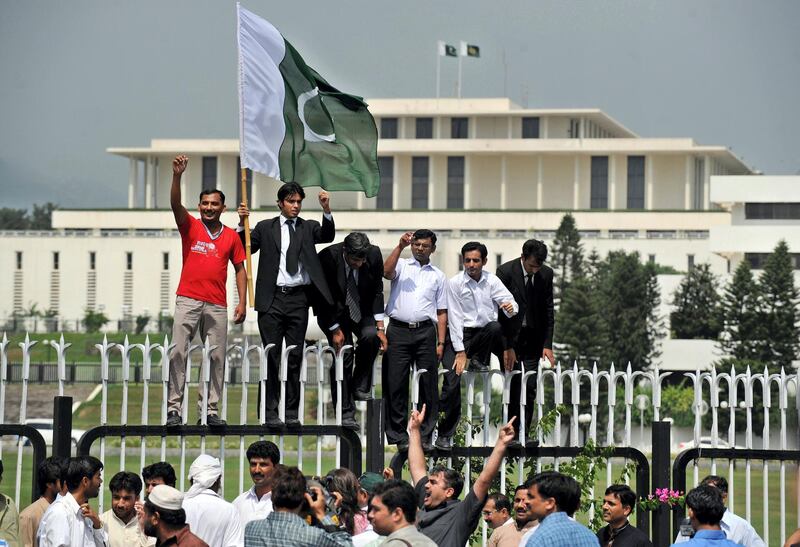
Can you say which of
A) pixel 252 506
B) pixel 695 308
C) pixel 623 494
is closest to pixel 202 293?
pixel 252 506

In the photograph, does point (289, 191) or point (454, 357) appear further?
point (454, 357)

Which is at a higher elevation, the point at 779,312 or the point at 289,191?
the point at 289,191

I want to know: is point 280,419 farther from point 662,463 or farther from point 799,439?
point 799,439

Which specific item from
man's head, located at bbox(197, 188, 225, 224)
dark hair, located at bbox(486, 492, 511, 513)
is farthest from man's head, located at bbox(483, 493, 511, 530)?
man's head, located at bbox(197, 188, 225, 224)

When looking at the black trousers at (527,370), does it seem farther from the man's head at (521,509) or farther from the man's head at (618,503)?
the man's head at (521,509)

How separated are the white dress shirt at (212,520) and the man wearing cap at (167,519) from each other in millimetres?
915

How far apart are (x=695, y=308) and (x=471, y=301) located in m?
57.7

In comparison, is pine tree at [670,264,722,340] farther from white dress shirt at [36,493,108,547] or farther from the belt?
white dress shirt at [36,493,108,547]

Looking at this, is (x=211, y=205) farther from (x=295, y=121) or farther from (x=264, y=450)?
(x=264, y=450)

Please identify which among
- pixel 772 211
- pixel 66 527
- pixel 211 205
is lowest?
pixel 66 527

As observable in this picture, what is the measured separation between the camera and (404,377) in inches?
378

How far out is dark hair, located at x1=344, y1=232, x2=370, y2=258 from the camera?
31.5ft

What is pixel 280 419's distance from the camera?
9297 mm

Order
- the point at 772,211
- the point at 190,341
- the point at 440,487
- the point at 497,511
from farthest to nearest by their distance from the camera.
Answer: the point at 772,211 < the point at 190,341 < the point at 497,511 < the point at 440,487
